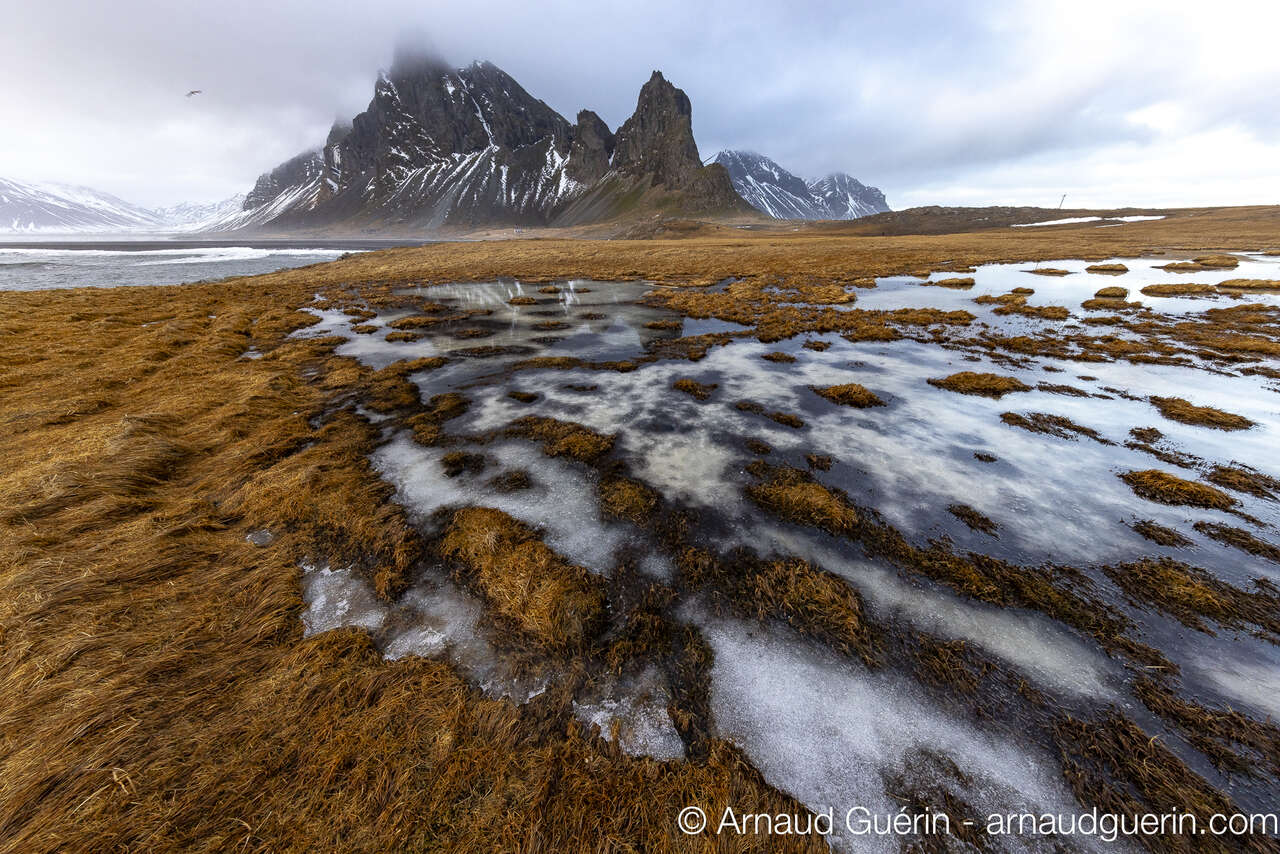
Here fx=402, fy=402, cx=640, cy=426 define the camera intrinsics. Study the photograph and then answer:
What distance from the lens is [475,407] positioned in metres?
12.2

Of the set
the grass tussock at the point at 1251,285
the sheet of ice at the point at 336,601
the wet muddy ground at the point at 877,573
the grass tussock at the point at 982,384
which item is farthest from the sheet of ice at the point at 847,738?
the grass tussock at the point at 1251,285

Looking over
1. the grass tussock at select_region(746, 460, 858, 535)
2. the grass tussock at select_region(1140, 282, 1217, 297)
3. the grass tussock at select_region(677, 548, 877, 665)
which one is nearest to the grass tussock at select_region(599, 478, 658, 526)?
the grass tussock at select_region(677, 548, 877, 665)

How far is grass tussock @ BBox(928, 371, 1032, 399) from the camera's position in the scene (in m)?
12.5

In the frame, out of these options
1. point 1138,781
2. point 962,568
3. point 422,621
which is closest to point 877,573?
point 962,568

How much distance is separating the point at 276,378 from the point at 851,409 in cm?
1889

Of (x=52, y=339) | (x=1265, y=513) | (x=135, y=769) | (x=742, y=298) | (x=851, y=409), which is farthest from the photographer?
(x=742, y=298)

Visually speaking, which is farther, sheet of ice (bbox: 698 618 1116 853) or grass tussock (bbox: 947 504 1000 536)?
grass tussock (bbox: 947 504 1000 536)

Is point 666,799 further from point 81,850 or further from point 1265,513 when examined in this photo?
point 1265,513

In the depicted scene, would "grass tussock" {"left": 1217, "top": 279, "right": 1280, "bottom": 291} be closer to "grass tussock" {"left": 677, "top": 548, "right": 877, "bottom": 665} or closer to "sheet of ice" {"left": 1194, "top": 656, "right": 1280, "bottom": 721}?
"sheet of ice" {"left": 1194, "top": 656, "right": 1280, "bottom": 721}

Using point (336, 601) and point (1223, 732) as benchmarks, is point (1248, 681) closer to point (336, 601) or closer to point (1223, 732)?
point (1223, 732)

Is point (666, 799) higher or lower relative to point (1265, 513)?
lower

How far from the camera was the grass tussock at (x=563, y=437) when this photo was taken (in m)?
9.55

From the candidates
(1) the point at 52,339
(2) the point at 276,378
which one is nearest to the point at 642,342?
(2) the point at 276,378

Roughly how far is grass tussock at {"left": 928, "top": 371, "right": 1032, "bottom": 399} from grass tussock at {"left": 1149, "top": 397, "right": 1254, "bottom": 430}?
284 cm
